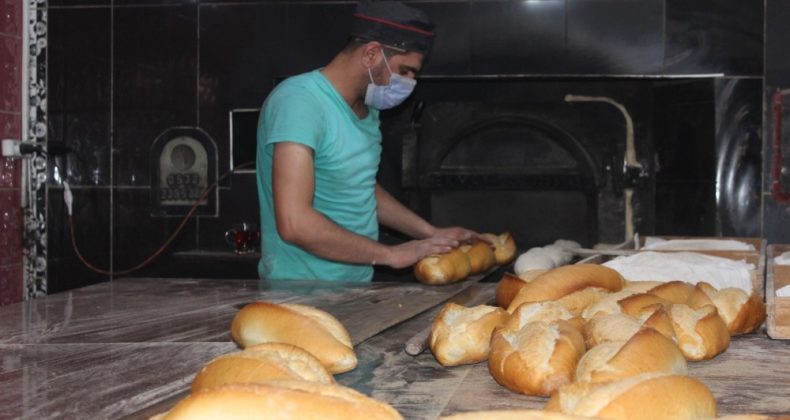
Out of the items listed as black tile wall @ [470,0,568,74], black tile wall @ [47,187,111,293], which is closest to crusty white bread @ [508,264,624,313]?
black tile wall @ [470,0,568,74]

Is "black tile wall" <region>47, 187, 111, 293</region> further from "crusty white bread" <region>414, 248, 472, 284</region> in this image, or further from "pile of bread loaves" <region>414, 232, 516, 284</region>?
"crusty white bread" <region>414, 248, 472, 284</region>

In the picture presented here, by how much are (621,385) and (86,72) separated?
3906 mm

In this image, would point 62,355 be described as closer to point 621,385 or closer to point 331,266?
point 621,385

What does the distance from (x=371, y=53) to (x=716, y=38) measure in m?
1.76

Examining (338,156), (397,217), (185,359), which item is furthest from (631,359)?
(397,217)

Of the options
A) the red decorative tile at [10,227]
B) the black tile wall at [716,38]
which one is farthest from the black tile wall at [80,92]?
the black tile wall at [716,38]

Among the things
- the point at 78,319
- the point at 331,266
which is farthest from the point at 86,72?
the point at 78,319

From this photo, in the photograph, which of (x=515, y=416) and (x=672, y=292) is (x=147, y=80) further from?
(x=515, y=416)

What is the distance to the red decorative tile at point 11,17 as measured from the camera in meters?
3.99

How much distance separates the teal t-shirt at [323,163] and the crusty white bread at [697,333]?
5.06ft

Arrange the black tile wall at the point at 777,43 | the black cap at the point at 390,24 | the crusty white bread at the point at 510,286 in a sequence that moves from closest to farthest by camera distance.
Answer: the crusty white bread at the point at 510,286
the black cap at the point at 390,24
the black tile wall at the point at 777,43

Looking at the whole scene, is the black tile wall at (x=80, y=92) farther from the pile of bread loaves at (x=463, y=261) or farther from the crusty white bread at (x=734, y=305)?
the crusty white bread at (x=734, y=305)

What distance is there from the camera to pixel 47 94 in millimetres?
4184

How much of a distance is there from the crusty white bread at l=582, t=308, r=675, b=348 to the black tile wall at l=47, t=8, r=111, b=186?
3516 millimetres
